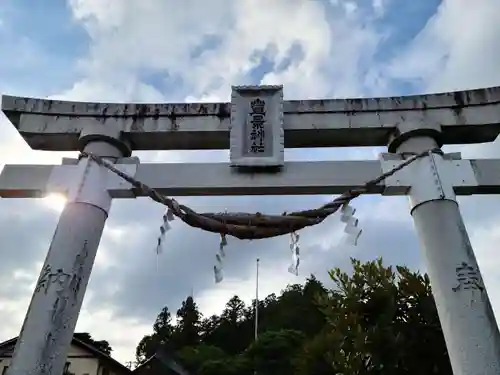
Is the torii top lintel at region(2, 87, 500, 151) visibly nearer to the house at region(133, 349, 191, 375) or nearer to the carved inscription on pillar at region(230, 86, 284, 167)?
the carved inscription on pillar at region(230, 86, 284, 167)

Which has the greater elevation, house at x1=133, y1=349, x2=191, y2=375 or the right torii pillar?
house at x1=133, y1=349, x2=191, y2=375

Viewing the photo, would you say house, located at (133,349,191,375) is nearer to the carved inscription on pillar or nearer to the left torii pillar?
the left torii pillar

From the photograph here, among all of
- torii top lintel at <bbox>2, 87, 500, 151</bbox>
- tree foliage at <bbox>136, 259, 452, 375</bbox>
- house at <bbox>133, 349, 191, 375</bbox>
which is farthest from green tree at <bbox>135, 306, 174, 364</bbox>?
torii top lintel at <bbox>2, 87, 500, 151</bbox>

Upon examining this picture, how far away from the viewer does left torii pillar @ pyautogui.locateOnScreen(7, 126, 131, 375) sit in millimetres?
3377

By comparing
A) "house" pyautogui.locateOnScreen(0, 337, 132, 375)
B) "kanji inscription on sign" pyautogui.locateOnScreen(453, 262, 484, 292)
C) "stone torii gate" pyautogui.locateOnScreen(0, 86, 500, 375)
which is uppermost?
"house" pyautogui.locateOnScreen(0, 337, 132, 375)

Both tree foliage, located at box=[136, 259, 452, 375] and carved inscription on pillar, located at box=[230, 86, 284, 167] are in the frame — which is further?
tree foliage, located at box=[136, 259, 452, 375]

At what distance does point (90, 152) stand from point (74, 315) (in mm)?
1663

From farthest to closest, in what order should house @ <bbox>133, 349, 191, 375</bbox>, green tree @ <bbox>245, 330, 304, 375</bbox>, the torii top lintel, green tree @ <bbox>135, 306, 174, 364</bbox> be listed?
green tree @ <bbox>135, 306, 174, 364</bbox>, green tree @ <bbox>245, 330, 304, 375</bbox>, house @ <bbox>133, 349, 191, 375</bbox>, the torii top lintel

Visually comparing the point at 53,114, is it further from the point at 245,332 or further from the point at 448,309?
the point at 245,332

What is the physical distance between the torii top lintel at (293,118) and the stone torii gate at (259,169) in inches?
0.5

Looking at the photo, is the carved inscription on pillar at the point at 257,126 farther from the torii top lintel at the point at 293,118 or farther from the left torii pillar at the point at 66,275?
the left torii pillar at the point at 66,275

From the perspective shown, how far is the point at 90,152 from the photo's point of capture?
4.46 meters

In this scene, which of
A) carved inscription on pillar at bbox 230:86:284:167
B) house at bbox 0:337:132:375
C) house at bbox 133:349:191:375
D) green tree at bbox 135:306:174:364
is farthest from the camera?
green tree at bbox 135:306:174:364

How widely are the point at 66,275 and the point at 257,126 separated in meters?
2.35
